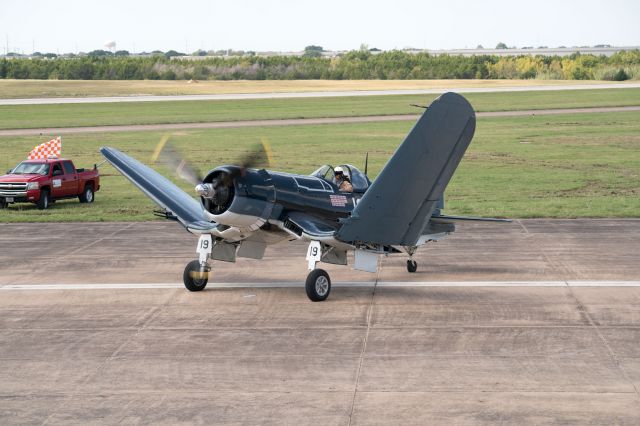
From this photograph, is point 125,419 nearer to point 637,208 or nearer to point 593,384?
point 593,384

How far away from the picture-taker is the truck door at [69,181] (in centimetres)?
3431

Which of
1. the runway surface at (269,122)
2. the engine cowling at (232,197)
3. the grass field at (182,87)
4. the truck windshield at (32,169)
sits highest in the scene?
the engine cowling at (232,197)

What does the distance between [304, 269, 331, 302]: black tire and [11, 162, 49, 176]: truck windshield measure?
17.3 metres

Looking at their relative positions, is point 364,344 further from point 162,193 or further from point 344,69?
point 344,69

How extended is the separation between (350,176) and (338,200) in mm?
801

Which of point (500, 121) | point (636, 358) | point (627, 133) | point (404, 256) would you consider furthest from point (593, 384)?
point (500, 121)

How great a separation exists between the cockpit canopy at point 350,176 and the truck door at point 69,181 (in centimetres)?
1563

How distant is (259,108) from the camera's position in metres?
82.2

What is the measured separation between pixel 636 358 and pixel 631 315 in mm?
2754

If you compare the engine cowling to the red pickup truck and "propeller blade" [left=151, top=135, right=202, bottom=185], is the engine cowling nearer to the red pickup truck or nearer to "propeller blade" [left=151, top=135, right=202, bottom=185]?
"propeller blade" [left=151, top=135, right=202, bottom=185]

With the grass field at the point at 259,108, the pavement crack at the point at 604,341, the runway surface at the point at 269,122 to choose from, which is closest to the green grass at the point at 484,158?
the runway surface at the point at 269,122

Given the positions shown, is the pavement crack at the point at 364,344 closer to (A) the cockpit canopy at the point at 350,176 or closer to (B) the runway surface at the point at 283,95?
(A) the cockpit canopy at the point at 350,176

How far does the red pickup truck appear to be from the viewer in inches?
1302

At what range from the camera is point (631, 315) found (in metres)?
17.5
